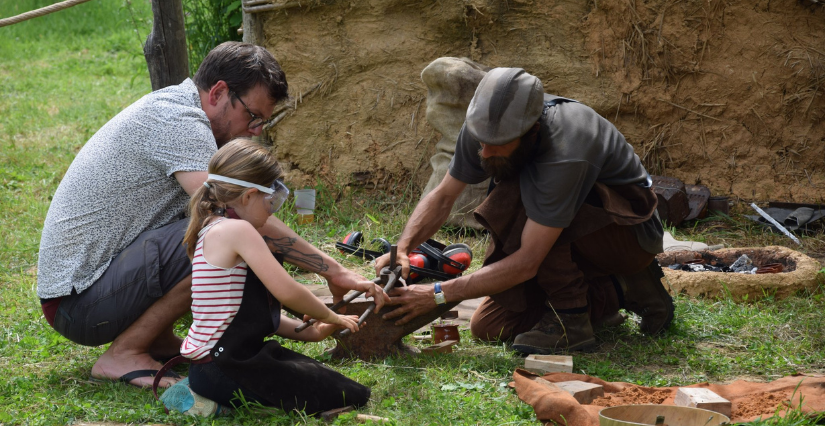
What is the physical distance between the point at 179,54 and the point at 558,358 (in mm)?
3089

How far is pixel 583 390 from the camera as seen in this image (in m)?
2.84

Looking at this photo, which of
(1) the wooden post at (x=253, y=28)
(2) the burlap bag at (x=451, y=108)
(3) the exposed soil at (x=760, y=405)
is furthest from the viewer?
(1) the wooden post at (x=253, y=28)

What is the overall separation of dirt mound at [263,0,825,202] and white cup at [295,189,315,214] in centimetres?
28

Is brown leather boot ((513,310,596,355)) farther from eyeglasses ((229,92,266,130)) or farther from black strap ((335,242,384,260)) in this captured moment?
eyeglasses ((229,92,266,130))

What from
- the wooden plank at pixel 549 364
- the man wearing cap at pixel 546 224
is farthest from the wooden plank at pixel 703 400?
the man wearing cap at pixel 546 224

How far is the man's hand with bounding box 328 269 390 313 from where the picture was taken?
3.22 meters

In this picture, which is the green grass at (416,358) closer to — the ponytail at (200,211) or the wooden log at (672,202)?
the wooden log at (672,202)

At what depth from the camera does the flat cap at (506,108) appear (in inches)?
124

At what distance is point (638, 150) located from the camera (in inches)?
241

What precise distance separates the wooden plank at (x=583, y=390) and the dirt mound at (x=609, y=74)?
11.0 ft

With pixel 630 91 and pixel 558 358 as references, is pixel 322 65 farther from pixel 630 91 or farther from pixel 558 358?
pixel 558 358

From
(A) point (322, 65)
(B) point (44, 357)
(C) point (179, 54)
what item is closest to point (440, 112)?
(A) point (322, 65)

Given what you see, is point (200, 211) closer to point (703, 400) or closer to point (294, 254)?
point (294, 254)

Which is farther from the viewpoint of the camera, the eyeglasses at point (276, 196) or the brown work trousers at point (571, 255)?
the brown work trousers at point (571, 255)
